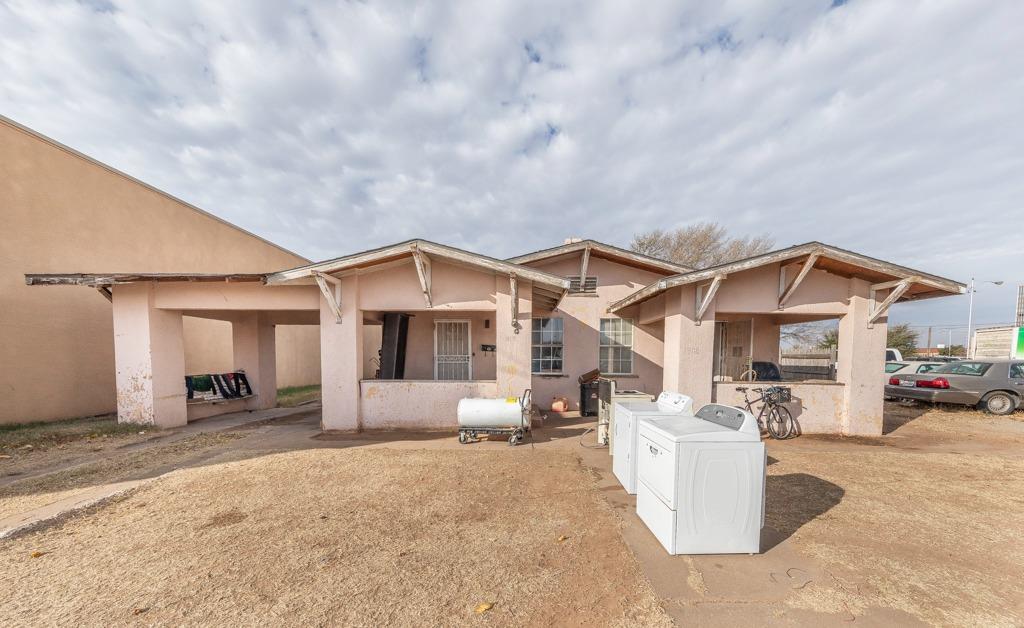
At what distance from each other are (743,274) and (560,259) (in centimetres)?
438

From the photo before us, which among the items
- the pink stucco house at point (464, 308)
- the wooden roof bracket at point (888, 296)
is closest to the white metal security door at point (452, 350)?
the pink stucco house at point (464, 308)

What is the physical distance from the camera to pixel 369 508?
3.83 metres

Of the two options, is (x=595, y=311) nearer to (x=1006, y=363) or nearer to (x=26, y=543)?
(x=26, y=543)

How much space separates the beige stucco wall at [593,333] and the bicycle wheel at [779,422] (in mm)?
2669

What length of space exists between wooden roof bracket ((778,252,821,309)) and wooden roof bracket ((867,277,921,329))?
1305mm

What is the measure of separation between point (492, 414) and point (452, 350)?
3.80 metres

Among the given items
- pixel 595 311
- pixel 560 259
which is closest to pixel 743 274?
pixel 595 311

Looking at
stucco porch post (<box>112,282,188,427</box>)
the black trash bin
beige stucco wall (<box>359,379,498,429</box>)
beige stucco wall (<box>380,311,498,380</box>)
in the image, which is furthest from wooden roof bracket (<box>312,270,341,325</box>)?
the black trash bin

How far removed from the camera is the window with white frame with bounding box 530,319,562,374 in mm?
9484

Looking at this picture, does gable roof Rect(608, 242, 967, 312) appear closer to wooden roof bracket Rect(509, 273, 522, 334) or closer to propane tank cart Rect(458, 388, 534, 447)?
wooden roof bracket Rect(509, 273, 522, 334)

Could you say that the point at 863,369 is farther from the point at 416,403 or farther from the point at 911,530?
the point at 416,403

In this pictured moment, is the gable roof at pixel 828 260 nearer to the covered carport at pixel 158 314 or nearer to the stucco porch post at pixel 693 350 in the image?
the stucco porch post at pixel 693 350

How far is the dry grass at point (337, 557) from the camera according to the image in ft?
7.70

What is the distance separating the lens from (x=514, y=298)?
6.80 metres
